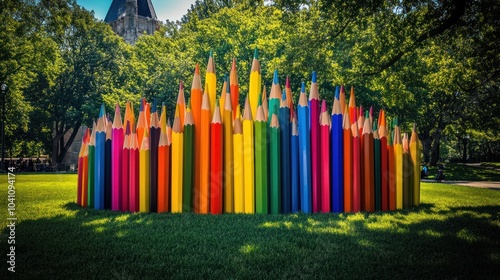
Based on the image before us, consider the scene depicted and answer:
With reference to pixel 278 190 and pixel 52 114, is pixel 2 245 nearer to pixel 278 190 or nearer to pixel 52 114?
pixel 278 190

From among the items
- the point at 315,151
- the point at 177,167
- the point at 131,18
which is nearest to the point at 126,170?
the point at 177,167

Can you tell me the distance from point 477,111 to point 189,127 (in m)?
31.7

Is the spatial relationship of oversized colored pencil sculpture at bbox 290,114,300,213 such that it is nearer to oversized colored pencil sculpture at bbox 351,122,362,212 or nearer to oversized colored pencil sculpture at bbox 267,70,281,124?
oversized colored pencil sculpture at bbox 267,70,281,124

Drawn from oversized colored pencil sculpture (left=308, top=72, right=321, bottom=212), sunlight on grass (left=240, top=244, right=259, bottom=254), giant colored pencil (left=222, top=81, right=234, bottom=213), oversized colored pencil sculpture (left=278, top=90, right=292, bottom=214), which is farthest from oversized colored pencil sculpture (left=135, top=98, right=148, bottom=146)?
sunlight on grass (left=240, top=244, right=259, bottom=254)

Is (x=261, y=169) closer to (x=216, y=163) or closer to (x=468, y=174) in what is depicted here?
(x=216, y=163)

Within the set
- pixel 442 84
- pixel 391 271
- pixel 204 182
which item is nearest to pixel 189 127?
pixel 204 182

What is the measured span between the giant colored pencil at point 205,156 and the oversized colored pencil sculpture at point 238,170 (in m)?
0.51

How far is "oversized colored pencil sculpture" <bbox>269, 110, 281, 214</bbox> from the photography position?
690 centimetres

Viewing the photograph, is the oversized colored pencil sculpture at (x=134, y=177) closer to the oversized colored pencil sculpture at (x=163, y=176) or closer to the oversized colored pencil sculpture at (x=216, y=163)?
the oversized colored pencil sculpture at (x=163, y=176)

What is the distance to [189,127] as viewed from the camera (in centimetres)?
695

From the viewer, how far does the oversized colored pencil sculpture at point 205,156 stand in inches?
268

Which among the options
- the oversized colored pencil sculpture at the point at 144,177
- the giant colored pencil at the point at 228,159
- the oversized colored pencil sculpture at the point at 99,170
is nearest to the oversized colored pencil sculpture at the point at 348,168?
the giant colored pencil at the point at 228,159

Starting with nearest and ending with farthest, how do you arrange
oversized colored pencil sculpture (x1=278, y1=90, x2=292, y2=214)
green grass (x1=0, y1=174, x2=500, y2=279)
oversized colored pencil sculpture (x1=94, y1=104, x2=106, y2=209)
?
green grass (x1=0, y1=174, x2=500, y2=279)
oversized colored pencil sculpture (x1=278, y1=90, x2=292, y2=214)
oversized colored pencil sculpture (x1=94, y1=104, x2=106, y2=209)

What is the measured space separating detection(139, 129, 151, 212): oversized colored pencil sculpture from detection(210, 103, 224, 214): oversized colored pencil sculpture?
1.28 metres
